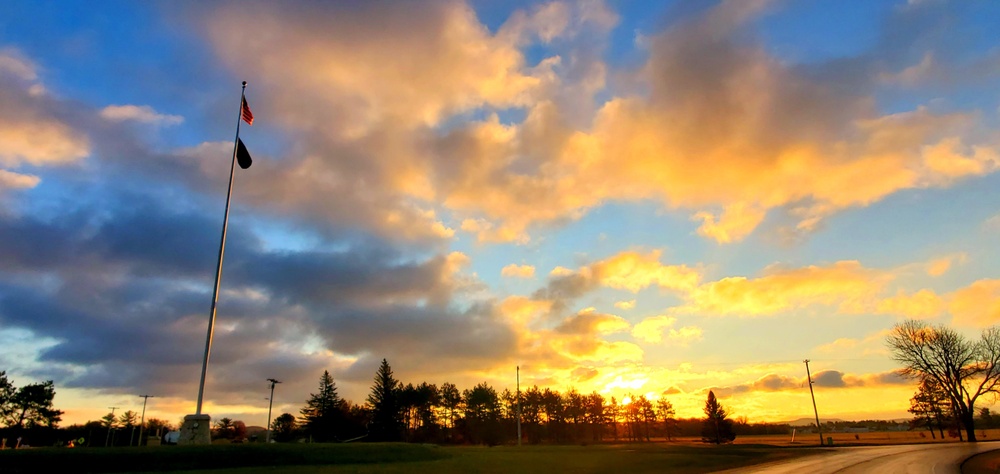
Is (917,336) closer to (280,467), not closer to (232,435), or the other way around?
(280,467)

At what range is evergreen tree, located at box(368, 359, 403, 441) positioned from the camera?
99800 millimetres

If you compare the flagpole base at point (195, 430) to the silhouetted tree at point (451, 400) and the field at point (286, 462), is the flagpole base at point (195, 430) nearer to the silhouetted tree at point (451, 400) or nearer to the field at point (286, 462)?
the field at point (286, 462)

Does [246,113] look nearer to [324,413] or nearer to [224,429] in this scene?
[324,413]

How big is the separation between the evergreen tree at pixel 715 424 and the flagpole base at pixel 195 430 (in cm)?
9688

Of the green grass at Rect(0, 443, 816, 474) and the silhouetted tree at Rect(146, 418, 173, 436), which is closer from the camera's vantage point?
the green grass at Rect(0, 443, 816, 474)

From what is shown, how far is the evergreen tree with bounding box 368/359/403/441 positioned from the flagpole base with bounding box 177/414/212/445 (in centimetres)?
7086

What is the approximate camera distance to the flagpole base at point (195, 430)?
31.5 meters

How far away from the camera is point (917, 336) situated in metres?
81.2

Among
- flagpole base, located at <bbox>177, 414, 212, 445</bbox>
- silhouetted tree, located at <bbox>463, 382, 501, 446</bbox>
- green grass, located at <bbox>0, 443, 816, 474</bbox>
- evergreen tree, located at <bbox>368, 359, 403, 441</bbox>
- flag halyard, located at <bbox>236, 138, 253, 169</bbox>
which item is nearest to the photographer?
green grass, located at <bbox>0, 443, 816, 474</bbox>

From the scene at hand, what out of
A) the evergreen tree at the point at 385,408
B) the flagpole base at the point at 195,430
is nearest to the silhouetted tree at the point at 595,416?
the evergreen tree at the point at 385,408

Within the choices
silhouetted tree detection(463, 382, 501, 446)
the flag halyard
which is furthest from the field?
silhouetted tree detection(463, 382, 501, 446)

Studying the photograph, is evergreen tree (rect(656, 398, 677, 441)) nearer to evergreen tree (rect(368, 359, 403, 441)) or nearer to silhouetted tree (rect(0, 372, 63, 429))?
evergreen tree (rect(368, 359, 403, 441))

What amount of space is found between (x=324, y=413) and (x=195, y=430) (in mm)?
87252

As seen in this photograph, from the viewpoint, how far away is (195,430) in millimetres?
31844
